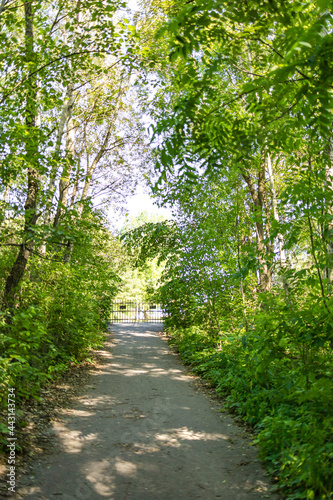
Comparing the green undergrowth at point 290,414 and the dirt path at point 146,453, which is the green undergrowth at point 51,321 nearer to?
the dirt path at point 146,453

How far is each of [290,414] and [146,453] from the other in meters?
1.86

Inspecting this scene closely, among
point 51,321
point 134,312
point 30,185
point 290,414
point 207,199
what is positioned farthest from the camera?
point 134,312

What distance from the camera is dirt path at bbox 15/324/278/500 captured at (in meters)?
3.95

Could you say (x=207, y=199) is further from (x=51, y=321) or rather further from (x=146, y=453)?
(x=146, y=453)

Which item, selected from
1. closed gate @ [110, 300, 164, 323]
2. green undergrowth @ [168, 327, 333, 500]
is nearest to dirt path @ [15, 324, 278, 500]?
green undergrowth @ [168, 327, 333, 500]

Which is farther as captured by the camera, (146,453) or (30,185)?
(30,185)

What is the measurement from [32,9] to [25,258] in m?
4.57

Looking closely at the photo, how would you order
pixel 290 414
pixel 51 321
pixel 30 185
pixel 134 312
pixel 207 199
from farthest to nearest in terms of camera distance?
pixel 134 312
pixel 207 199
pixel 51 321
pixel 30 185
pixel 290 414

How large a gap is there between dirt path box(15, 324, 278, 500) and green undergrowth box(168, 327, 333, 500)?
0.30 m

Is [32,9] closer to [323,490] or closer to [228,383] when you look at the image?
[228,383]

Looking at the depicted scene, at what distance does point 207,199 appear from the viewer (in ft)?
35.5

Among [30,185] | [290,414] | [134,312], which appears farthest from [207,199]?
[134,312]

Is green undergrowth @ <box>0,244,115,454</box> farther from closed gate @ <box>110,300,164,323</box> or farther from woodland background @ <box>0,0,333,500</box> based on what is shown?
closed gate @ <box>110,300,164,323</box>

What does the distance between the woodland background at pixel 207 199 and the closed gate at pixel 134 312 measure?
1721 centimetres
